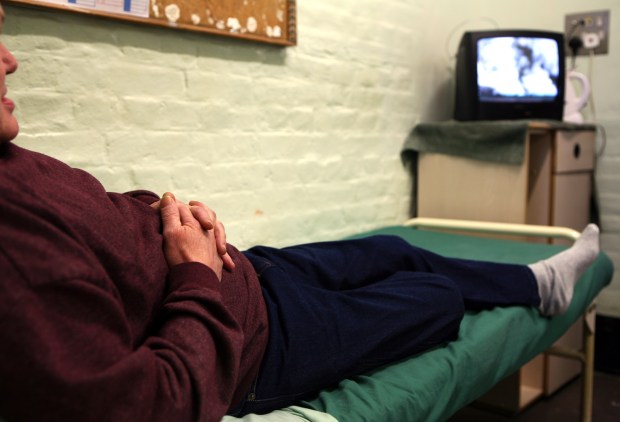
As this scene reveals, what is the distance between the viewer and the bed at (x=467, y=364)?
935 mm

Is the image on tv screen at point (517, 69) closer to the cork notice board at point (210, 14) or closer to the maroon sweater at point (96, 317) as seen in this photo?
the cork notice board at point (210, 14)

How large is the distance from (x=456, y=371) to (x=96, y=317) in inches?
28.8

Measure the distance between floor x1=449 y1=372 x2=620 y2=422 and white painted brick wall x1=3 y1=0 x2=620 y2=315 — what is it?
0.53 meters

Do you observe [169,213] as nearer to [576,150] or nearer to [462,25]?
[576,150]

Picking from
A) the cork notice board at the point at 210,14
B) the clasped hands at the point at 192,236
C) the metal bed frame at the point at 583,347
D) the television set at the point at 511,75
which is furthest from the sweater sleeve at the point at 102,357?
the television set at the point at 511,75

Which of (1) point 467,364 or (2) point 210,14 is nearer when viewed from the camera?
(1) point 467,364

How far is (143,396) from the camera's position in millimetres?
648

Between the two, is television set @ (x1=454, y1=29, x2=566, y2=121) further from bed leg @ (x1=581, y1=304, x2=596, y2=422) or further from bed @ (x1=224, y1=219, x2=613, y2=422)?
bed leg @ (x1=581, y1=304, x2=596, y2=422)

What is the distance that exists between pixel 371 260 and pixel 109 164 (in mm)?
690

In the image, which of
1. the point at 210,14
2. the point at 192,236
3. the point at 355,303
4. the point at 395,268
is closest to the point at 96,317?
the point at 192,236

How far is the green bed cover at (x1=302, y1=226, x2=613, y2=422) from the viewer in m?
0.95

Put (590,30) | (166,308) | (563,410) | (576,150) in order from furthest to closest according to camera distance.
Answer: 1. (590,30)
2. (576,150)
3. (563,410)
4. (166,308)

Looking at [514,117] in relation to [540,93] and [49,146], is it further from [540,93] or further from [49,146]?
[49,146]

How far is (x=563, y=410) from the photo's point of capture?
2.09 m
